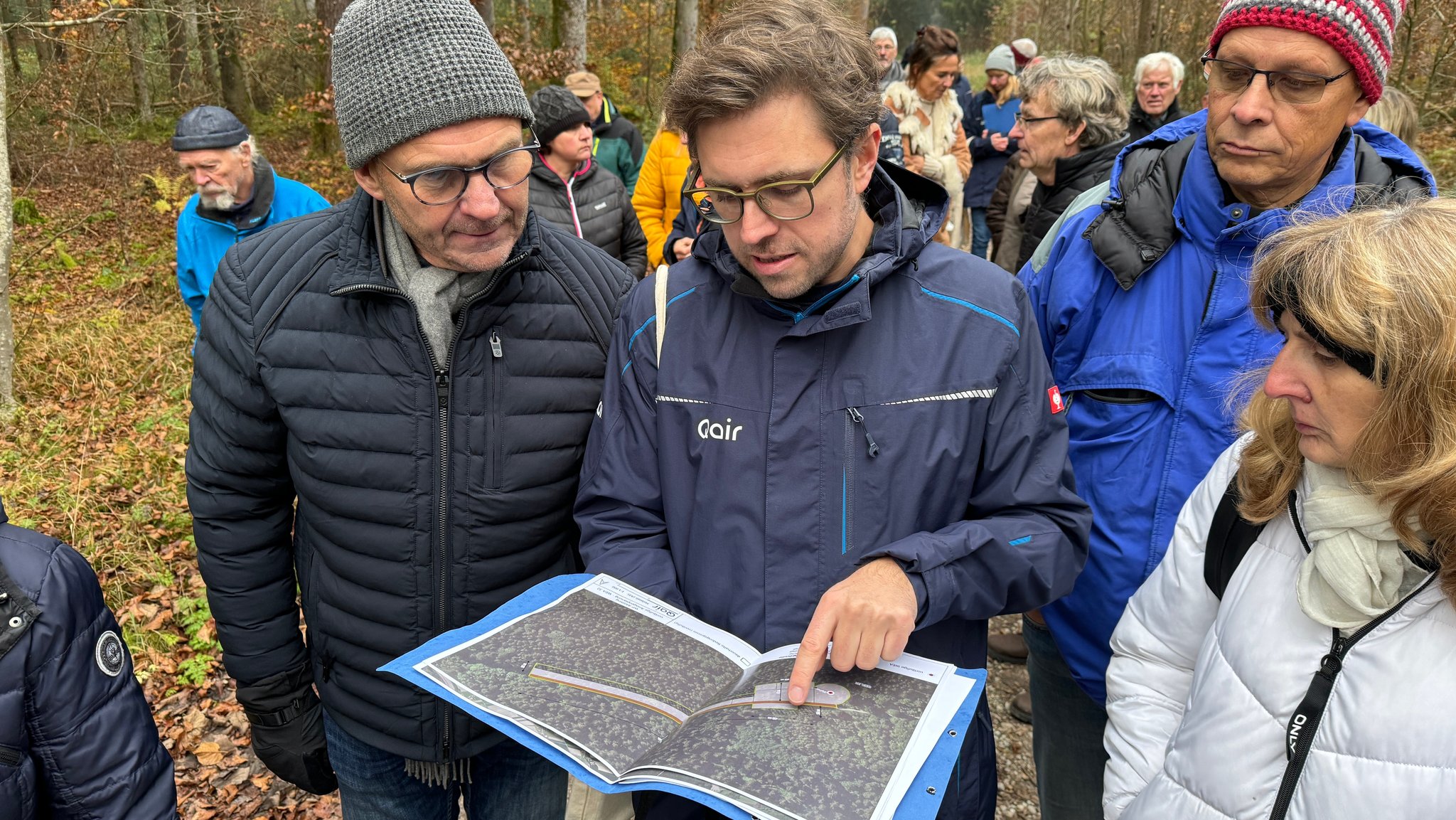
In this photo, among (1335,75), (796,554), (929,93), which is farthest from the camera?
(929,93)

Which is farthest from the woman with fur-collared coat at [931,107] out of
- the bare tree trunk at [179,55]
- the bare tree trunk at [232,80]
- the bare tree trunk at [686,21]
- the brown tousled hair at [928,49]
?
the bare tree trunk at [232,80]

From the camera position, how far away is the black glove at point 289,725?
2256 mm

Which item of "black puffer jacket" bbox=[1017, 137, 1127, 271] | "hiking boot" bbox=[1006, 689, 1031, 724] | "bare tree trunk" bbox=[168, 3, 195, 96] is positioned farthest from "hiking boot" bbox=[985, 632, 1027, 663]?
"bare tree trunk" bbox=[168, 3, 195, 96]

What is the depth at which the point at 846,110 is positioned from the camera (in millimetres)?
1705

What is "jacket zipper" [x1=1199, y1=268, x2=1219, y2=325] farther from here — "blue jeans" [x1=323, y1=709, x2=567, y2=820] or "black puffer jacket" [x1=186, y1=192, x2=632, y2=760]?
"blue jeans" [x1=323, y1=709, x2=567, y2=820]

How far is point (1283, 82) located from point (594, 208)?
4.22 m

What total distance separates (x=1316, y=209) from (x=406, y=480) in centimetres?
205

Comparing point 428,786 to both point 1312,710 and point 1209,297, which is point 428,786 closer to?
point 1312,710

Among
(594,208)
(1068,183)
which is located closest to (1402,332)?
(1068,183)

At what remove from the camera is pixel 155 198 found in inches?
508

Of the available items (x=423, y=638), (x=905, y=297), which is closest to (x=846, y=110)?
(x=905, y=297)

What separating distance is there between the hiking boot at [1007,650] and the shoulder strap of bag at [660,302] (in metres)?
3.16

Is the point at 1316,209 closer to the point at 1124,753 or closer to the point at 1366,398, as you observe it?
the point at 1366,398

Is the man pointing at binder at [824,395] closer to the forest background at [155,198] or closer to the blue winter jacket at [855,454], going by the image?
the blue winter jacket at [855,454]
